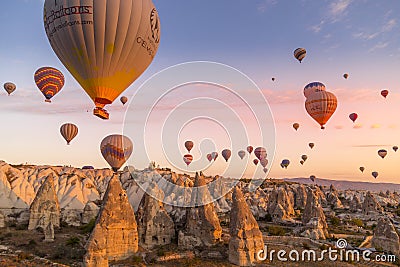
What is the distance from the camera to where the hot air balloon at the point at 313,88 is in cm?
5275

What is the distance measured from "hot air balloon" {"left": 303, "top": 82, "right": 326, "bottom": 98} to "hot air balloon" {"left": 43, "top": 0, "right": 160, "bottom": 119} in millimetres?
37364

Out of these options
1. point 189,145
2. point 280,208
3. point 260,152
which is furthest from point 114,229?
point 260,152

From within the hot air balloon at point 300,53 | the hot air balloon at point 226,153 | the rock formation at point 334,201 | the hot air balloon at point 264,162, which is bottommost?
the rock formation at point 334,201

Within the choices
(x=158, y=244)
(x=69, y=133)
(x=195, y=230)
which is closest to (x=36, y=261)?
(x=158, y=244)

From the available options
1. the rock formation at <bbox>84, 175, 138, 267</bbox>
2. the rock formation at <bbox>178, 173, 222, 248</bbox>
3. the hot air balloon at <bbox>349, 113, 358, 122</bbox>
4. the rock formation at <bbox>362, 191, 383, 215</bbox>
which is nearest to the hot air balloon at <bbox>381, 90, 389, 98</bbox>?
the hot air balloon at <bbox>349, 113, 358, 122</bbox>

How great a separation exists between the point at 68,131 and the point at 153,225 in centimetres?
2687

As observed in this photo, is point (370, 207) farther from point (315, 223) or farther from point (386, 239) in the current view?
point (386, 239)

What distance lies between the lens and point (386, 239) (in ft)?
99.4

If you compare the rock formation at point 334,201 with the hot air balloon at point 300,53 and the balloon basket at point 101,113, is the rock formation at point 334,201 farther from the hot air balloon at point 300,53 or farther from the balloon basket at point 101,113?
the balloon basket at point 101,113

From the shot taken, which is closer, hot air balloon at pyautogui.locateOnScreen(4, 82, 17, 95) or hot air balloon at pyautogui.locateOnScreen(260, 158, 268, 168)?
hot air balloon at pyautogui.locateOnScreen(4, 82, 17, 95)

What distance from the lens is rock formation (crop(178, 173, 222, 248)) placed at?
27.7 m

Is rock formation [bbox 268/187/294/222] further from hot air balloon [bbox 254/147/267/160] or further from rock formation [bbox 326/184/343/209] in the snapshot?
rock formation [bbox 326/184/343/209]

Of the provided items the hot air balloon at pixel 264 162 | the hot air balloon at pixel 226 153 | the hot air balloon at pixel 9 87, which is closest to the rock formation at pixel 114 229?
the hot air balloon at pixel 9 87

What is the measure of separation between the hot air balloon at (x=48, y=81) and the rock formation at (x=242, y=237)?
26910 millimetres
